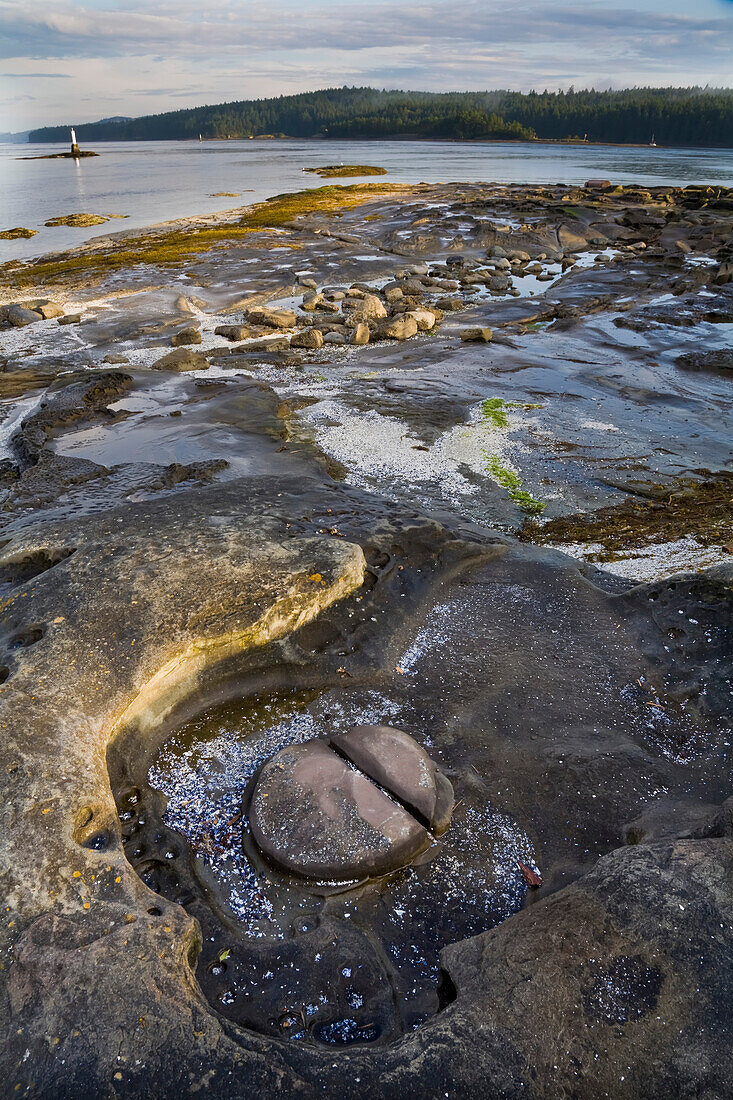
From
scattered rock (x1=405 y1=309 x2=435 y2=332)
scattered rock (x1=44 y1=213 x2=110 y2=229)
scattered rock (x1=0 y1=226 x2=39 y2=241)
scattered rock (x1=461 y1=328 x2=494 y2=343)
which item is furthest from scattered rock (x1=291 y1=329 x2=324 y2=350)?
scattered rock (x1=44 y1=213 x2=110 y2=229)

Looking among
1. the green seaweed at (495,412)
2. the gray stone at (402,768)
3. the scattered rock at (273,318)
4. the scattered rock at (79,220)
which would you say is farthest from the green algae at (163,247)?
the gray stone at (402,768)

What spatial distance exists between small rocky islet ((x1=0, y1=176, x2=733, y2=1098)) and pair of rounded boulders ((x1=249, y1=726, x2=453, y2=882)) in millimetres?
18

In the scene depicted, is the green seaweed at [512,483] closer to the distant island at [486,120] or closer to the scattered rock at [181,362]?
the scattered rock at [181,362]

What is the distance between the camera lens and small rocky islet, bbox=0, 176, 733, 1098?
2516 millimetres

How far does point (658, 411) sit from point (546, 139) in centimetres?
14182

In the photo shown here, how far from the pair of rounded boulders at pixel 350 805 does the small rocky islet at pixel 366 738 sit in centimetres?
2

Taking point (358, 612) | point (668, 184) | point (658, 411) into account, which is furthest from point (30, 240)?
point (668, 184)

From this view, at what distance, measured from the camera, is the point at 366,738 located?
413 centimetres

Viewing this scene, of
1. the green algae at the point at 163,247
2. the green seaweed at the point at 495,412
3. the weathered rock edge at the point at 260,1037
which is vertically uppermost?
the green algae at the point at 163,247

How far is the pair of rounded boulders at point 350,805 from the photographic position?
3.48 meters

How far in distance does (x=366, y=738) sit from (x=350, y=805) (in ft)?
1.75

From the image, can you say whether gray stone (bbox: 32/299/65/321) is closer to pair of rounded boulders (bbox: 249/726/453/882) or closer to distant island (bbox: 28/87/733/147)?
pair of rounded boulders (bbox: 249/726/453/882)

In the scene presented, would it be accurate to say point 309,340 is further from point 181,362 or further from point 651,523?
point 651,523

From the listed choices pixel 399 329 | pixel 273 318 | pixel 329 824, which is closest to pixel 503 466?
pixel 329 824
